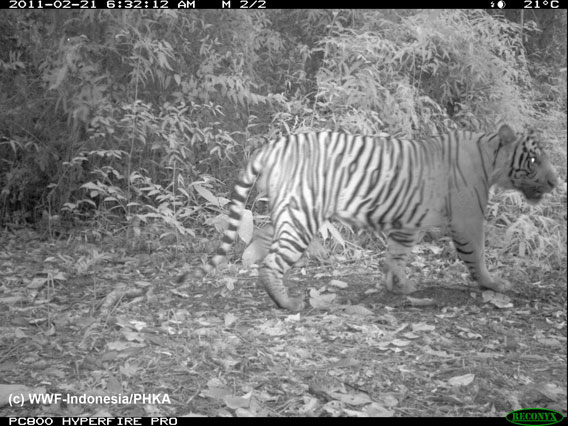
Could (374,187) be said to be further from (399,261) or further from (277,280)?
(277,280)

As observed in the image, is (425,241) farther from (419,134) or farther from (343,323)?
(343,323)

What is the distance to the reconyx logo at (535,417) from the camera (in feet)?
8.76

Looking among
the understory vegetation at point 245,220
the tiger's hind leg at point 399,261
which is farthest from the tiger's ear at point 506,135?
the tiger's hind leg at point 399,261

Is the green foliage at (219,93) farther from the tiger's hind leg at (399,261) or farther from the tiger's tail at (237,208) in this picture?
the tiger's tail at (237,208)

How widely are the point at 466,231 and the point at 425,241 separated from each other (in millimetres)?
1646

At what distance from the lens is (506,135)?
3.96 metres

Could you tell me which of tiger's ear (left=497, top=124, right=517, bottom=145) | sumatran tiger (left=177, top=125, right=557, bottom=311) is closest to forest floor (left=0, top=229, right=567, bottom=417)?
sumatran tiger (left=177, top=125, right=557, bottom=311)

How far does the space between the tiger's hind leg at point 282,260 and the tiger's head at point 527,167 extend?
53.7 inches

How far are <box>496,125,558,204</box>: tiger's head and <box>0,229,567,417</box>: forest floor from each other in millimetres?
714

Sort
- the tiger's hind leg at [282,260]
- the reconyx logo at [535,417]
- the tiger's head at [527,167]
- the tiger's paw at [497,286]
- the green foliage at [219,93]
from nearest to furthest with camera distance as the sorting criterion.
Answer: the reconyx logo at [535,417] → the tiger's head at [527,167] → the tiger's hind leg at [282,260] → the tiger's paw at [497,286] → the green foliage at [219,93]

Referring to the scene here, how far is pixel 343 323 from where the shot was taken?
12.8 feet

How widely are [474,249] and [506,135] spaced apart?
2.56 ft

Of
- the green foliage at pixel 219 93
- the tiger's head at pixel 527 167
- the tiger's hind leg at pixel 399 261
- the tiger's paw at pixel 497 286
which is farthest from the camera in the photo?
the green foliage at pixel 219 93

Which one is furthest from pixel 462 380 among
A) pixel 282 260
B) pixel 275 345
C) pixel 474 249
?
pixel 282 260
